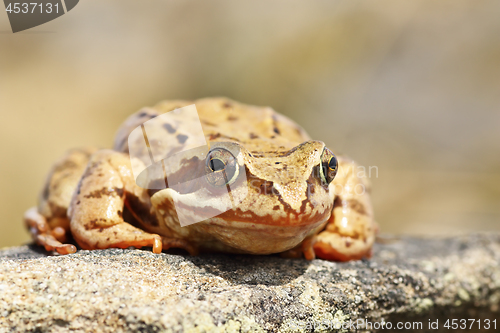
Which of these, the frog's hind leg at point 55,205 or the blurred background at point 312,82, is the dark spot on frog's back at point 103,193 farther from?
the blurred background at point 312,82

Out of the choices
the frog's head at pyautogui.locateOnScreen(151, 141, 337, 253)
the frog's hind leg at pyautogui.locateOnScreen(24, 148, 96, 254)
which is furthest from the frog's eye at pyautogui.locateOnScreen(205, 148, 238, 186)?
the frog's hind leg at pyautogui.locateOnScreen(24, 148, 96, 254)

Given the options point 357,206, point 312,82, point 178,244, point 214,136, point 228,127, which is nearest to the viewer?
point 178,244

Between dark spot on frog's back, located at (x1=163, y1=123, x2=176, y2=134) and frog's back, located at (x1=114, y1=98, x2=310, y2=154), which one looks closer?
frog's back, located at (x1=114, y1=98, x2=310, y2=154)

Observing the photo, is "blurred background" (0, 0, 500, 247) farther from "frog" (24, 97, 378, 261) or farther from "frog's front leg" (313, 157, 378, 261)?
"frog" (24, 97, 378, 261)

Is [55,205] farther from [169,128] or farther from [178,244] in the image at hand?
[178,244]

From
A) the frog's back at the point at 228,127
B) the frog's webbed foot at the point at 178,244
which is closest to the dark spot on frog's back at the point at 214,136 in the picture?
the frog's back at the point at 228,127

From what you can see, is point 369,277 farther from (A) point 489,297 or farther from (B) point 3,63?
(B) point 3,63

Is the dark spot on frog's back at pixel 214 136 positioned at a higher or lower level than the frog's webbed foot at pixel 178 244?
higher

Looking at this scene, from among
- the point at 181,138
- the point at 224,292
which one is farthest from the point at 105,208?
the point at 224,292
